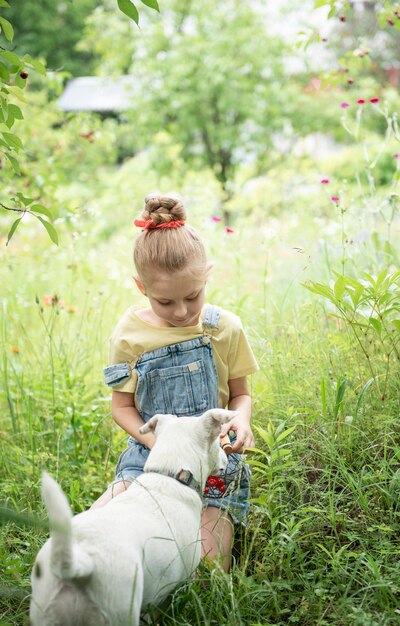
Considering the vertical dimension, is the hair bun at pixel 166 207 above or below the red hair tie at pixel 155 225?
above

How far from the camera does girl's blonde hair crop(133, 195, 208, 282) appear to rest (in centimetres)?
250

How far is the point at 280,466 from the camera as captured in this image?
234 centimetres

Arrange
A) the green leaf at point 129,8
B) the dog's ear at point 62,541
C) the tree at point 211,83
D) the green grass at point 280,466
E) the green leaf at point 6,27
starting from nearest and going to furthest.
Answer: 1. the dog's ear at point 62,541
2. the green leaf at point 129,8
3. the green grass at point 280,466
4. the green leaf at point 6,27
5. the tree at point 211,83

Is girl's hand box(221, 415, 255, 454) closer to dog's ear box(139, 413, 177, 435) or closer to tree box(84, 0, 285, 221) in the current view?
dog's ear box(139, 413, 177, 435)

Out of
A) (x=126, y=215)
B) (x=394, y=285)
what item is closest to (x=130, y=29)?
(x=126, y=215)

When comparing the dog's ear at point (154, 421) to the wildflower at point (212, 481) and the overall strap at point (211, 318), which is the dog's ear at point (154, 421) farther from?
the overall strap at point (211, 318)

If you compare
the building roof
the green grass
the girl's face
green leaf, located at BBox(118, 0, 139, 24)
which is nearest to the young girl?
the girl's face

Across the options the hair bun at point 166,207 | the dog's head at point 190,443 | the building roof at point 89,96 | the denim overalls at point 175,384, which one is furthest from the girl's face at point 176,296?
the building roof at point 89,96

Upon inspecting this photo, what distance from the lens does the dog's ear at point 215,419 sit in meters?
2.01

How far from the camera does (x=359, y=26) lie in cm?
1898

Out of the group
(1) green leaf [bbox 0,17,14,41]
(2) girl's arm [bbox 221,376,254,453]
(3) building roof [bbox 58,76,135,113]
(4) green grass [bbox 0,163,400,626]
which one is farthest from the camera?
(3) building roof [bbox 58,76,135,113]

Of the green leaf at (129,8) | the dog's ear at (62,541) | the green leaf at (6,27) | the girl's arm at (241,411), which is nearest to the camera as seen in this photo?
→ the dog's ear at (62,541)

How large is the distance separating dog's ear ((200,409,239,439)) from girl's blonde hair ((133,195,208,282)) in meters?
0.65

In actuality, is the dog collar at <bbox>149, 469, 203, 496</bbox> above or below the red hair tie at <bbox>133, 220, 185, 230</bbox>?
below
